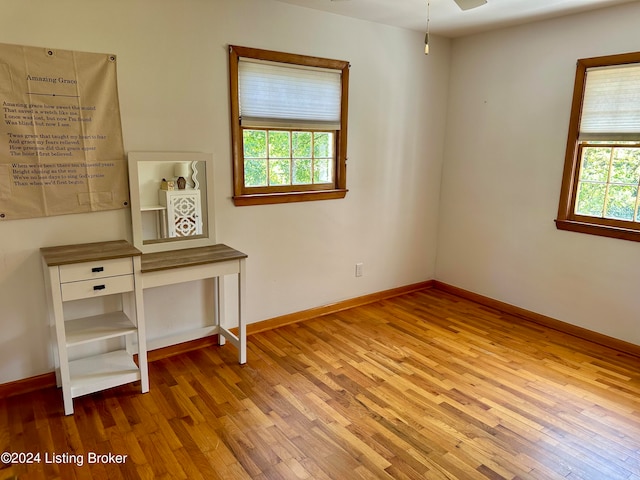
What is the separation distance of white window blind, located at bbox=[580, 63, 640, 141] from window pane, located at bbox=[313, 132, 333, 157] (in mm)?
1966

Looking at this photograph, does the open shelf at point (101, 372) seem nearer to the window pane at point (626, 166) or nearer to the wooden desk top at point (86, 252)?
the wooden desk top at point (86, 252)

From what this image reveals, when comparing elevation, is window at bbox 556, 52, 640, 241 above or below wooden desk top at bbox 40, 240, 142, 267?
above

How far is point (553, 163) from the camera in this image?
3.58m

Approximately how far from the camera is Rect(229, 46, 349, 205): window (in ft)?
10.3

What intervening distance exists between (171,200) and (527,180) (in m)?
2.92

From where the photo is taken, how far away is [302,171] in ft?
11.7

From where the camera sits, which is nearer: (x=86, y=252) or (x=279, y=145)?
(x=86, y=252)

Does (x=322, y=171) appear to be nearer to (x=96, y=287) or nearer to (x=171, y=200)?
(x=171, y=200)

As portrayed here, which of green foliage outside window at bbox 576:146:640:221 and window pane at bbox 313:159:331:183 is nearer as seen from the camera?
green foliage outside window at bbox 576:146:640:221

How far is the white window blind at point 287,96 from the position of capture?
313cm

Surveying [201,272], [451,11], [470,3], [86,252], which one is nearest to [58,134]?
[86,252]

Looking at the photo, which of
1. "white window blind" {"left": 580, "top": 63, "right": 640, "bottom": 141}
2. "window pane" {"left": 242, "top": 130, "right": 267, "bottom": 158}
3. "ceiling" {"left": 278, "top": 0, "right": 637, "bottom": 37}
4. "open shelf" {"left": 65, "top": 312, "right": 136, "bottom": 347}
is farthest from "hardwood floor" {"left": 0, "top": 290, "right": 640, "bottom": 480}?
"ceiling" {"left": 278, "top": 0, "right": 637, "bottom": 37}

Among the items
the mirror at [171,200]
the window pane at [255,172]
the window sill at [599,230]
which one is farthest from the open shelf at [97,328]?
the window sill at [599,230]

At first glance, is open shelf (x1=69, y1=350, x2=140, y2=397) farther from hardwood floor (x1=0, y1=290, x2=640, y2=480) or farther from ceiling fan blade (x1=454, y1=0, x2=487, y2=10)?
ceiling fan blade (x1=454, y1=0, x2=487, y2=10)
